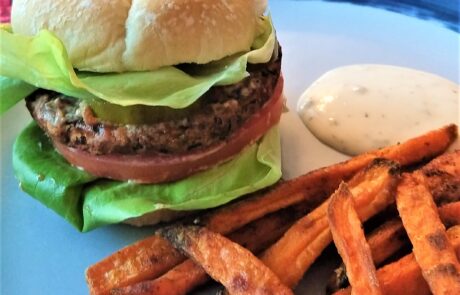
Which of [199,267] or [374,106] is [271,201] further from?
[374,106]

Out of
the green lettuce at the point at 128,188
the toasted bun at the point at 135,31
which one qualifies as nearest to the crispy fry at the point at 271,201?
the green lettuce at the point at 128,188

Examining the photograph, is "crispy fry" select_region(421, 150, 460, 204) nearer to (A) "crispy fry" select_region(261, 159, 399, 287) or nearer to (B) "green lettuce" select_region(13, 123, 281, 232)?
(A) "crispy fry" select_region(261, 159, 399, 287)

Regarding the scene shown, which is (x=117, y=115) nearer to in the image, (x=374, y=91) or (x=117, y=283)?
(x=117, y=283)

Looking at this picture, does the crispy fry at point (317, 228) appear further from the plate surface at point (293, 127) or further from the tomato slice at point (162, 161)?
the tomato slice at point (162, 161)

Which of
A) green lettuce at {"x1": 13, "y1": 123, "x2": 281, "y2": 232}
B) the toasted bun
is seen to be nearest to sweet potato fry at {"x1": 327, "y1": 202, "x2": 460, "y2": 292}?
green lettuce at {"x1": 13, "y1": 123, "x2": 281, "y2": 232}

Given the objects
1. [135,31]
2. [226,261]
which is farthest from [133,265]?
[135,31]

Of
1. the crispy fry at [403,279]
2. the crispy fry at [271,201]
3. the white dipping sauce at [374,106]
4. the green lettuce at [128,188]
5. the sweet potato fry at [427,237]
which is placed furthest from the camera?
the white dipping sauce at [374,106]
